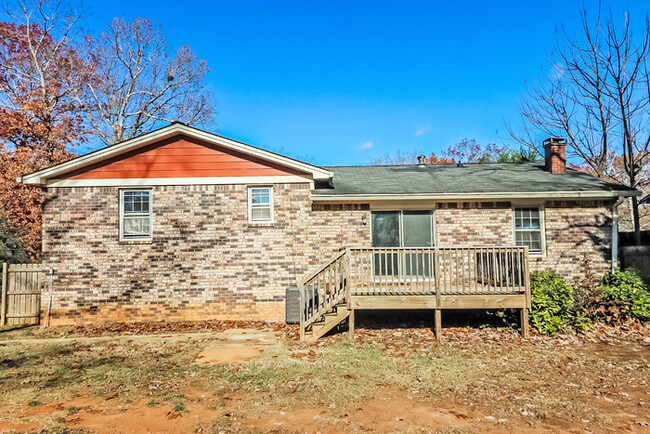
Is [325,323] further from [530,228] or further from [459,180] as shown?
[530,228]

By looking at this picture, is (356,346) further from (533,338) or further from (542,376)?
(533,338)

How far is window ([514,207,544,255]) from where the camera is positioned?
34.7ft

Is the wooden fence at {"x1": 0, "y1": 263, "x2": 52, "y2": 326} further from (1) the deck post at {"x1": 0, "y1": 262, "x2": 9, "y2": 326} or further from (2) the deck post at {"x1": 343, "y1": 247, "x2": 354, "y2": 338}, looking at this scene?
(2) the deck post at {"x1": 343, "y1": 247, "x2": 354, "y2": 338}

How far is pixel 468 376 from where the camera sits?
243 inches

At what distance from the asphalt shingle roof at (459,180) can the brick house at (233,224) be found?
0.45 feet

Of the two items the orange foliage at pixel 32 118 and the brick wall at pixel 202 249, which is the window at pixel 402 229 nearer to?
the brick wall at pixel 202 249

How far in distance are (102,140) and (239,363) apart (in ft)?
72.4

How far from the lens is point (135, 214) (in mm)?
10328

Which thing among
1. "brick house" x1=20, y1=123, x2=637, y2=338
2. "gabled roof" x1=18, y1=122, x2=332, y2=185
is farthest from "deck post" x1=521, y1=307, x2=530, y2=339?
"gabled roof" x1=18, y1=122, x2=332, y2=185

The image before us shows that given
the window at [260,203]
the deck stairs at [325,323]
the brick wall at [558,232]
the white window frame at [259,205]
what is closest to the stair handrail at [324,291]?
the deck stairs at [325,323]

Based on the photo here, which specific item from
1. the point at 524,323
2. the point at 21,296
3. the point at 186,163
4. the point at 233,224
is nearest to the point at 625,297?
the point at 524,323

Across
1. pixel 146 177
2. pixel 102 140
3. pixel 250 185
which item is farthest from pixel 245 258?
pixel 102 140

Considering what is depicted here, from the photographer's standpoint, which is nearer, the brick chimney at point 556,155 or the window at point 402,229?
the window at point 402,229

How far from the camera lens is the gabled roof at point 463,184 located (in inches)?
400
